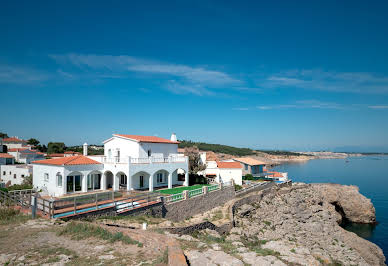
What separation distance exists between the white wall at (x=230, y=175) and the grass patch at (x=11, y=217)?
2724 centimetres

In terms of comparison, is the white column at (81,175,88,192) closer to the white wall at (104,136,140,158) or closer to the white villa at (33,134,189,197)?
the white villa at (33,134,189,197)

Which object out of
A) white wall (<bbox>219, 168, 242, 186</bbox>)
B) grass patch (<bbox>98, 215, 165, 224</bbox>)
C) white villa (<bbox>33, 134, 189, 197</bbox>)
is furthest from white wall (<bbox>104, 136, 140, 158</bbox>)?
white wall (<bbox>219, 168, 242, 186</bbox>)

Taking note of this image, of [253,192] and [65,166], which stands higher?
[65,166]

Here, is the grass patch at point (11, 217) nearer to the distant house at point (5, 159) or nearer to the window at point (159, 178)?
the window at point (159, 178)

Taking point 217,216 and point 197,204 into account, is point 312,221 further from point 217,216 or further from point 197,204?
point 197,204

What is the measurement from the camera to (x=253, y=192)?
33.2 meters

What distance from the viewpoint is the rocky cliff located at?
27.7 feet

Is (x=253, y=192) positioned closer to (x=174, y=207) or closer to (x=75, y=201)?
(x=174, y=207)

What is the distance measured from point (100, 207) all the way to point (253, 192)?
893 inches

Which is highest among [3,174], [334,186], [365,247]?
Result: [3,174]

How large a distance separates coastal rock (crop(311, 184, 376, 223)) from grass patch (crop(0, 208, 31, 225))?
4027cm

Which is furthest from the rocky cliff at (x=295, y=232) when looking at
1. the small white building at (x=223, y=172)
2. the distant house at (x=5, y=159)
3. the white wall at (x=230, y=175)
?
the distant house at (x=5, y=159)

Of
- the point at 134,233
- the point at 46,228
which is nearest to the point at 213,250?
the point at 134,233

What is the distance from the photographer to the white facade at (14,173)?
1313 inches
